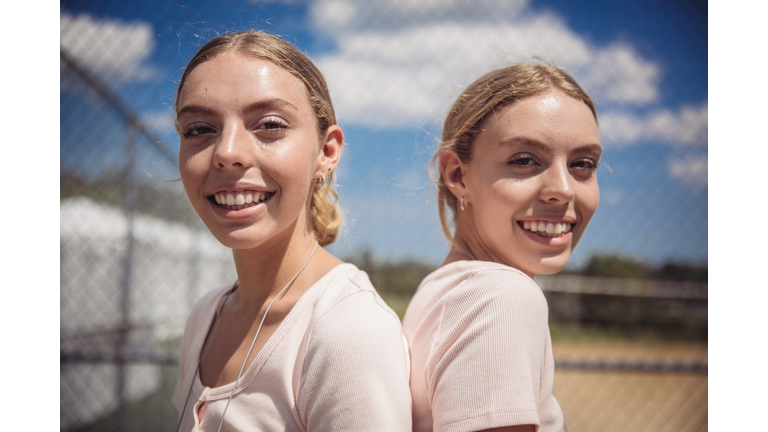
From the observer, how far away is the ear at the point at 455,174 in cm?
128

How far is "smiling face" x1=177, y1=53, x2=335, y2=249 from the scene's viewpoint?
42.0 inches

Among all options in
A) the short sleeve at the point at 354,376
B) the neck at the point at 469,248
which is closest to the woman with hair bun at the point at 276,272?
the short sleeve at the point at 354,376

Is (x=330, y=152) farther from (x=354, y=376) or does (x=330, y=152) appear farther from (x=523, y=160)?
(x=354, y=376)

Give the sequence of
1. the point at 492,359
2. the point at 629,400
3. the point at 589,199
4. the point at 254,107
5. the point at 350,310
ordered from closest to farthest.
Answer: the point at 492,359 → the point at 350,310 → the point at 254,107 → the point at 589,199 → the point at 629,400

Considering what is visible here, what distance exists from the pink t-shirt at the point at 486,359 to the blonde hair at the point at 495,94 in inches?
17.0

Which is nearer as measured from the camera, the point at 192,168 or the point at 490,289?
the point at 490,289

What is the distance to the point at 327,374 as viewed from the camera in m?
0.89

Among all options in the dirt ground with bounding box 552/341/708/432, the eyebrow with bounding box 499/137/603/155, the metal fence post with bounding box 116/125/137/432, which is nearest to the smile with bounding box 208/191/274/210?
the eyebrow with bounding box 499/137/603/155

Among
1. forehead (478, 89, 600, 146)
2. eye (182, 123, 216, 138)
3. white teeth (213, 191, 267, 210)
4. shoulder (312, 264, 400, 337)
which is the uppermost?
eye (182, 123, 216, 138)

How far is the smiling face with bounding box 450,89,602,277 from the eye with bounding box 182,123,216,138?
0.72 metres

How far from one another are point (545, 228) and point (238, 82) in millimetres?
857

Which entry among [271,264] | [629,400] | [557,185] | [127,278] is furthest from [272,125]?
[629,400]

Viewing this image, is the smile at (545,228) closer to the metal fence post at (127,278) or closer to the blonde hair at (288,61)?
the blonde hair at (288,61)

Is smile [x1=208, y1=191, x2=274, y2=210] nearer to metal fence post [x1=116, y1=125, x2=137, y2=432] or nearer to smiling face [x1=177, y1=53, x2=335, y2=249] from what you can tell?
smiling face [x1=177, y1=53, x2=335, y2=249]
